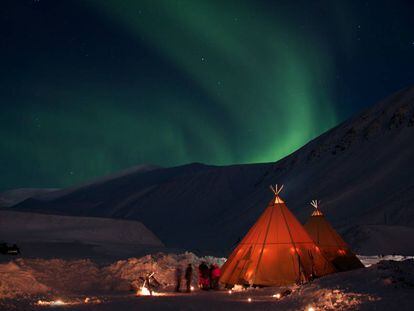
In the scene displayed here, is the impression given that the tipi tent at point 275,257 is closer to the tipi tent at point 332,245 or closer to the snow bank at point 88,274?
the snow bank at point 88,274

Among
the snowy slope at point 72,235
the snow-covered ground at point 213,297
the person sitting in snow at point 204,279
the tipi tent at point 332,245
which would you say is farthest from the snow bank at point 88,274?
the snowy slope at point 72,235

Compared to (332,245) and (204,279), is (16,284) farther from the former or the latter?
(332,245)

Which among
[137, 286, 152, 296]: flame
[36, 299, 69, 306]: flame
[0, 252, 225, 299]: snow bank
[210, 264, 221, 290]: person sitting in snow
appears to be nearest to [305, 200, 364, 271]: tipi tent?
[210, 264, 221, 290]: person sitting in snow

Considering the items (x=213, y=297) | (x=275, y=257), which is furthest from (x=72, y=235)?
(x=213, y=297)

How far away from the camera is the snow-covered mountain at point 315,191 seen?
5622 centimetres

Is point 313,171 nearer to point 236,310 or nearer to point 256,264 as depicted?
point 256,264

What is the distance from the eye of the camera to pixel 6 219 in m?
38.2

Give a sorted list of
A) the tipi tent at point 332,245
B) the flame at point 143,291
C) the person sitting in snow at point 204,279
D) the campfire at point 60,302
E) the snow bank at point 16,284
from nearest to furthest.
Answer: the campfire at point 60,302
the snow bank at point 16,284
the flame at point 143,291
the person sitting in snow at point 204,279
the tipi tent at point 332,245

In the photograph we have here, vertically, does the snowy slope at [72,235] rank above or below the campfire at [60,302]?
above

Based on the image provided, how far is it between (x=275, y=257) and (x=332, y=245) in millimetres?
6618

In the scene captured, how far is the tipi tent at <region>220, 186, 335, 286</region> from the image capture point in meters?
16.5

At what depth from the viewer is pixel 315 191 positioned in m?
72.9

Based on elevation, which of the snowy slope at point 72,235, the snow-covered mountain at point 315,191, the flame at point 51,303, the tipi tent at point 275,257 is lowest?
the flame at point 51,303

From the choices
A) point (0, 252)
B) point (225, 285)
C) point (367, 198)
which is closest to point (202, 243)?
point (367, 198)
